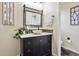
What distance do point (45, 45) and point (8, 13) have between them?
2.36 feet

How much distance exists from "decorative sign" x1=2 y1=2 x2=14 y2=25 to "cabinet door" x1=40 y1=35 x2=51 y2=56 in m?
0.52

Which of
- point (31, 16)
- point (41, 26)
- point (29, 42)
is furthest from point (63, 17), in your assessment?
point (29, 42)

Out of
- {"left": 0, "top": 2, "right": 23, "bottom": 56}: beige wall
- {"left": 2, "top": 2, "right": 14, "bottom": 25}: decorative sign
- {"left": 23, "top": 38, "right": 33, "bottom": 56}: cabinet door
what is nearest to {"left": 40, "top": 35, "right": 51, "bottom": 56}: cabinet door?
{"left": 23, "top": 38, "right": 33, "bottom": 56}: cabinet door

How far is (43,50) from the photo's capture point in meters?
1.50

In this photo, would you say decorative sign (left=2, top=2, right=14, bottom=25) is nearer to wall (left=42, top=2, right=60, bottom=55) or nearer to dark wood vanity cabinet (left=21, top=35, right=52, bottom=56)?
dark wood vanity cabinet (left=21, top=35, right=52, bottom=56)

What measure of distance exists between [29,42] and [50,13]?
0.55 m

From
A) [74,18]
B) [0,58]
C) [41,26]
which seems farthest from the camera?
[41,26]

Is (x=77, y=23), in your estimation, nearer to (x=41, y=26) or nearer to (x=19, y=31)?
(x=41, y=26)

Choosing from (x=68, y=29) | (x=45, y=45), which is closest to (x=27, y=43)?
(x=45, y=45)

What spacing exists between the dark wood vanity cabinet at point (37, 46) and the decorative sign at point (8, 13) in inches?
13.0

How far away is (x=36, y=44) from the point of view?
145 cm

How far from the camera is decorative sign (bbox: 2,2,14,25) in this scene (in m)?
1.34

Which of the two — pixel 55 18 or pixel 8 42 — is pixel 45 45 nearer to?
pixel 55 18

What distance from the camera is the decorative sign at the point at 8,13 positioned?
1.34 m
